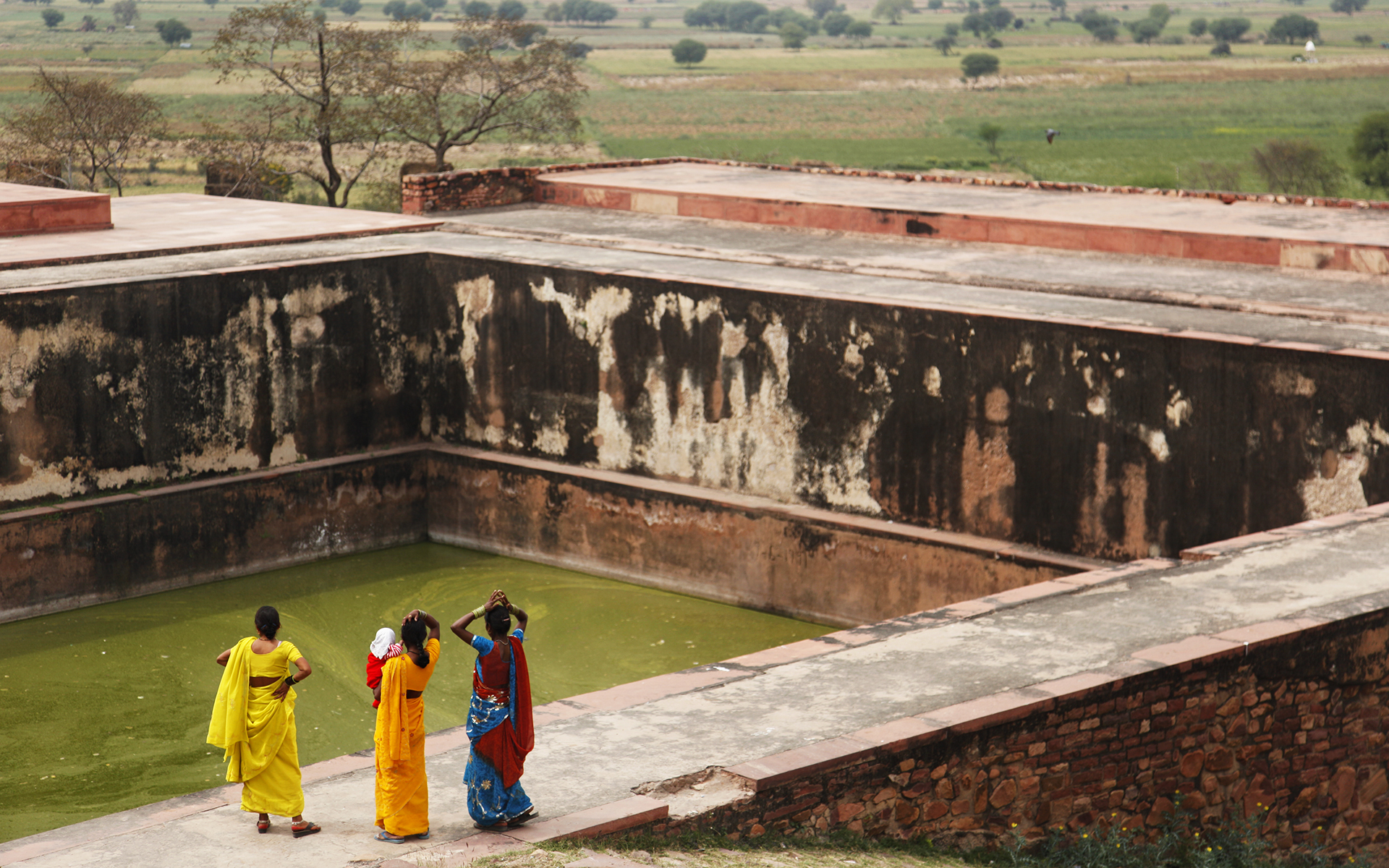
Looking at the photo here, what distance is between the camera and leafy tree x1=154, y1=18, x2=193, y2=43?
7612 centimetres

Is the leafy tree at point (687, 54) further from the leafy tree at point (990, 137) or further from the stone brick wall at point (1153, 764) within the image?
the stone brick wall at point (1153, 764)

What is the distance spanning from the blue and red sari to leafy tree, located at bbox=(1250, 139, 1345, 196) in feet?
99.9

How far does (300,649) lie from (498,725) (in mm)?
5257

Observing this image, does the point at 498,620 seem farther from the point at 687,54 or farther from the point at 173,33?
the point at 173,33

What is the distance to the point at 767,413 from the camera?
11.0 m

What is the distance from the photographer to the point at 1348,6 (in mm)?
104000

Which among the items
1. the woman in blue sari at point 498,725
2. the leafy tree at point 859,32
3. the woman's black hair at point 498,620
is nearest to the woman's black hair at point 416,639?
the woman in blue sari at point 498,725

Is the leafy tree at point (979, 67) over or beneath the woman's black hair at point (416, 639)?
over

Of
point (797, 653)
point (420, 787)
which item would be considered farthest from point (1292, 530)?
point (420, 787)

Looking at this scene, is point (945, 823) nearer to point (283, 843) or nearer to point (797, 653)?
point (797, 653)

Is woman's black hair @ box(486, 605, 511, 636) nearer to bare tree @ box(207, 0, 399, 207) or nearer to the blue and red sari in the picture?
the blue and red sari

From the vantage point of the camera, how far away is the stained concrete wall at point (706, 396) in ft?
30.0

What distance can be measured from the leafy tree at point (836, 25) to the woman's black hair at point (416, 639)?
105 metres

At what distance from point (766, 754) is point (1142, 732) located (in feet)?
5.07
